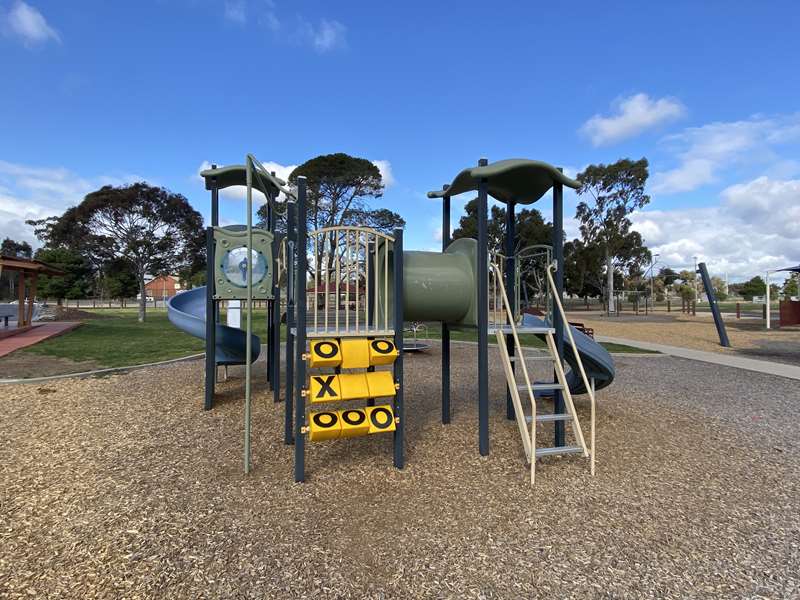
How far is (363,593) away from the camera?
2385 millimetres

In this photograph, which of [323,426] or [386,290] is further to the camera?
[386,290]

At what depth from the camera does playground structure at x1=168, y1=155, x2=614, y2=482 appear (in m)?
3.88

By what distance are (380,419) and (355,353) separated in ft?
2.15

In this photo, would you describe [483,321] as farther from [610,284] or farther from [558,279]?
[610,284]

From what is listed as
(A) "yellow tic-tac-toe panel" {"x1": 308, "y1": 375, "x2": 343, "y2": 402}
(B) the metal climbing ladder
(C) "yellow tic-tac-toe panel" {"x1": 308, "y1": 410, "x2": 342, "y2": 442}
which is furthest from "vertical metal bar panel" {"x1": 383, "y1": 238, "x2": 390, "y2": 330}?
(B) the metal climbing ladder

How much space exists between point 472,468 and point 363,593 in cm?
194

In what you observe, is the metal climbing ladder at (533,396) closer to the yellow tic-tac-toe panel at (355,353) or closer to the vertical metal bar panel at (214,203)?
the yellow tic-tac-toe panel at (355,353)

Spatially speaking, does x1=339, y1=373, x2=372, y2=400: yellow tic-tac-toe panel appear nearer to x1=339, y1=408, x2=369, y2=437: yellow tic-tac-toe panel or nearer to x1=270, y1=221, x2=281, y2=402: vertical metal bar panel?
x1=339, y1=408, x2=369, y2=437: yellow tic-tac-toe panel

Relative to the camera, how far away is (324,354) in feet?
12.8

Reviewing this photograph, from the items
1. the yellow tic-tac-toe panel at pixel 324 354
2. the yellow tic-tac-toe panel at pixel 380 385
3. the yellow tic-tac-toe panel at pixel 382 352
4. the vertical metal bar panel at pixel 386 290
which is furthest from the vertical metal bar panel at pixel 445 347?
the yellow tic-tac-toe panel at pixel 324 354

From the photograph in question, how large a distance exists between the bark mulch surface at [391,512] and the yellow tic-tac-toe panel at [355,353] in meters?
1.02

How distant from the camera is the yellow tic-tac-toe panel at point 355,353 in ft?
13.0

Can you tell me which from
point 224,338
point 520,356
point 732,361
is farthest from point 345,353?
point 732,361

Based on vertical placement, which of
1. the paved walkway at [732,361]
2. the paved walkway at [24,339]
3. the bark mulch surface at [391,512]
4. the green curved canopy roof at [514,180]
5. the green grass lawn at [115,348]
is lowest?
the bark mulch surface at [391,512]
